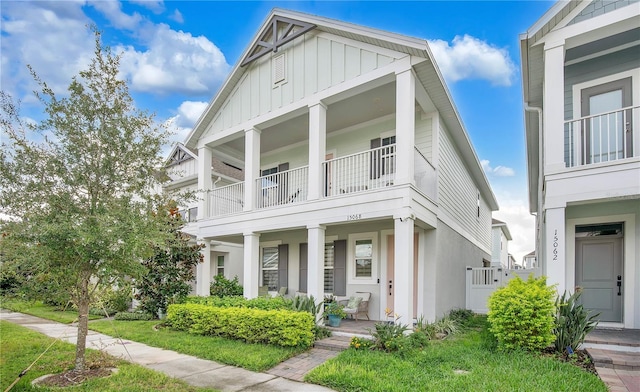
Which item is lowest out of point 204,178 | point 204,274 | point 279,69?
point 204,274

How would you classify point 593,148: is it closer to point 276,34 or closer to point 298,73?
point 298,73

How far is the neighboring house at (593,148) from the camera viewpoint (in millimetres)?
6969

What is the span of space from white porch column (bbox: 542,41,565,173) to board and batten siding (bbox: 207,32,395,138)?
3.20 metres

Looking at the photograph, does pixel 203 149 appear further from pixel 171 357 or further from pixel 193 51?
pixel 171 357

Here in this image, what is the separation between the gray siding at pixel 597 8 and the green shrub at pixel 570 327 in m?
5.35

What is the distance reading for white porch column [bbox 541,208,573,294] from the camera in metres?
6.95

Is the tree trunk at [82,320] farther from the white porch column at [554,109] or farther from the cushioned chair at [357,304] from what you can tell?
the white porch column at [554,109]

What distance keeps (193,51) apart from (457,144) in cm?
893

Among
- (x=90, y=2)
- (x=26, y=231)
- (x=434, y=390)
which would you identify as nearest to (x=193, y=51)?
(x=90, y=2)

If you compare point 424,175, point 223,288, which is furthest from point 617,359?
point 223,288

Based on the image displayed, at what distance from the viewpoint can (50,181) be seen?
18.9ft

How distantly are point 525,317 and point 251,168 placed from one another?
7905mm

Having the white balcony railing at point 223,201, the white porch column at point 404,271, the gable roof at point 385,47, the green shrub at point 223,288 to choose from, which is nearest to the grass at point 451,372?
the white porch column at point 404,271

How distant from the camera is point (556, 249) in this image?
7023 mm
